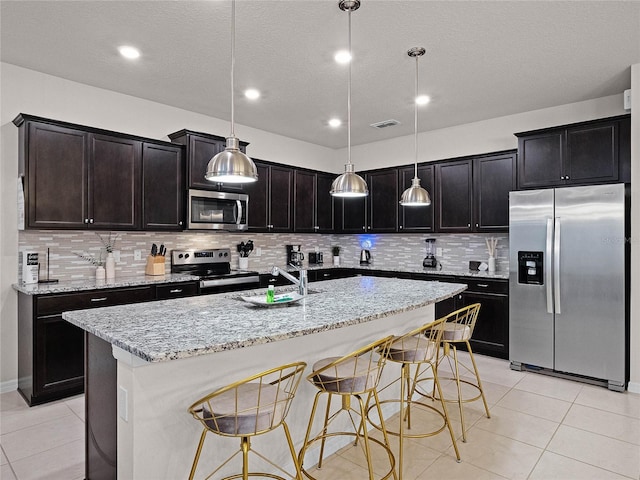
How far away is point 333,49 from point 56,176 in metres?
2.61

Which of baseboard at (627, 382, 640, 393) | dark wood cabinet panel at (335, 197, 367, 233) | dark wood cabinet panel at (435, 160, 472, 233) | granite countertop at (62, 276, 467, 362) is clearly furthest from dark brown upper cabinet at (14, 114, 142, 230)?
baseboard at (627, 382, 640, 393)

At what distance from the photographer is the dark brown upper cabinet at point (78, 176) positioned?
338 centimetres

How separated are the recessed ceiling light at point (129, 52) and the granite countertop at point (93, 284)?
1.95m

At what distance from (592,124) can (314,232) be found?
3582mm

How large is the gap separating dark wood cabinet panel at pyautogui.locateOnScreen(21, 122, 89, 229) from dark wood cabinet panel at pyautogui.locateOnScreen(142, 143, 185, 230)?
56 centimetres

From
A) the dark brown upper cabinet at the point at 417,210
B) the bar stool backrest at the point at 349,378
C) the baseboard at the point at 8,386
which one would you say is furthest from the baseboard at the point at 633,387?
the baseboard at the point at 8,386

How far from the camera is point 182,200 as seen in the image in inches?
172

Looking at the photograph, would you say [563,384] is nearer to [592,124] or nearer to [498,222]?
[498,222]

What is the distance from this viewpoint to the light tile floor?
91.8 inches

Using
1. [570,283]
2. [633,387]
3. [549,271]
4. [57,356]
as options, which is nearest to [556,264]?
[549,271]

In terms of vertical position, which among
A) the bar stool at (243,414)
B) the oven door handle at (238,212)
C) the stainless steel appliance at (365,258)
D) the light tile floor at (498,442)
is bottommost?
the light tile floor at (498,442)

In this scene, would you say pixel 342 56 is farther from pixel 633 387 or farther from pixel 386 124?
pixel 633 387

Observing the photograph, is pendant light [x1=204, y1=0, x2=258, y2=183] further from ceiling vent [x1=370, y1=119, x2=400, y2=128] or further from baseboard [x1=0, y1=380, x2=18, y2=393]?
ceiling vent [x1=370, y1=119, x2=400, y2=128]

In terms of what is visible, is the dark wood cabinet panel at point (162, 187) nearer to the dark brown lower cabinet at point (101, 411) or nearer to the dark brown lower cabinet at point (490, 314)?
the dark brown lower cabinet at point (101, 411)
